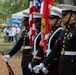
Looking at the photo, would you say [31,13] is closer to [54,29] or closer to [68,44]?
[54,29]

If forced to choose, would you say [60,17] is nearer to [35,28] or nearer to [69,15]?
[69,15]

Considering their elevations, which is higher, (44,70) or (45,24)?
(45,24)

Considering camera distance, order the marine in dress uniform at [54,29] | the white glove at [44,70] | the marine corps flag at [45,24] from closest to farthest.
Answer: the white glove at [44,70]
the marine in dress uniform at [54,29]
the marine corps flag at [45,24]

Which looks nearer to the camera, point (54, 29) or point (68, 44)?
point (68, 44)

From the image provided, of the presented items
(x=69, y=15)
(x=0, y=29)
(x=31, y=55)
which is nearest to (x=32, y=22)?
(x=31, y=55)

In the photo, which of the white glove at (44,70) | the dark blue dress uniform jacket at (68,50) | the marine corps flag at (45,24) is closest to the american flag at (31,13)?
the marine corps flag at (45,24)

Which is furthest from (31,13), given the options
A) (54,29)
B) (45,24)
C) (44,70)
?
(44,70)

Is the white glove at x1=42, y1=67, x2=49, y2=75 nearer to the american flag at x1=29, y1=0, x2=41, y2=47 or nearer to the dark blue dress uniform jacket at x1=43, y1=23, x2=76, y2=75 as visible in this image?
the dark blue dress uniform jacket at x1=43, y1=23, x2=76, y2=75

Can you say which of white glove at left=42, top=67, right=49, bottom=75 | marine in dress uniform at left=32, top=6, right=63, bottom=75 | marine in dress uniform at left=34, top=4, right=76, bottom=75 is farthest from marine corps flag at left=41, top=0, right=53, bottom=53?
marine in dress uniform at left=34, top=4, right=76, bottom=75

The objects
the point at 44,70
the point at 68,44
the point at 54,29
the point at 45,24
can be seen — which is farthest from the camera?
the point at 45,24

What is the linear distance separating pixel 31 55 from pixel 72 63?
210 cm

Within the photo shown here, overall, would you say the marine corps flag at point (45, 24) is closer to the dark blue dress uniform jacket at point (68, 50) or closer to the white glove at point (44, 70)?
the white glove at point (44, 70)

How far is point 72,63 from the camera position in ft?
17.6

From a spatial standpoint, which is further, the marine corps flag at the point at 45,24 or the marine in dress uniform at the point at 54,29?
the marine corps flag at the point at 45,24
